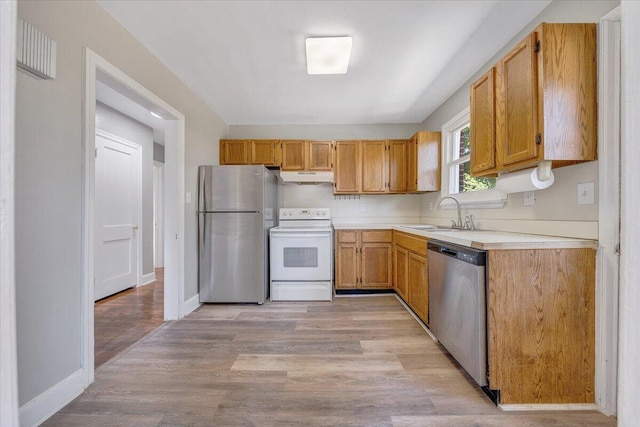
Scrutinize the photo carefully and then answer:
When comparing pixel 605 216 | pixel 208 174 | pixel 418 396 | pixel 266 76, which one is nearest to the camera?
pixel 605 216

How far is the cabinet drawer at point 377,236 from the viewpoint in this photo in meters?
3.56

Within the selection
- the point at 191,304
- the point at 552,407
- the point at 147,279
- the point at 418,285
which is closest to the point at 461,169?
the point at 418,285

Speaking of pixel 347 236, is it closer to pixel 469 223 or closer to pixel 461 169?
pixel 469 223

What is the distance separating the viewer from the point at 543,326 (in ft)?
4.96

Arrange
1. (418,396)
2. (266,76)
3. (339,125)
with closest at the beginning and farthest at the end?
(418,396) → (266,76) → (339,125)

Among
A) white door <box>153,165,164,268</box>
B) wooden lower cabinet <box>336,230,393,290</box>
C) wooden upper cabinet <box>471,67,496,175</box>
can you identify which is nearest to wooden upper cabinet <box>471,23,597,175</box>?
wooden upper cabinet <box>471,67,496,175</box>

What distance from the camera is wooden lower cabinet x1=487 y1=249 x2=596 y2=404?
150cm

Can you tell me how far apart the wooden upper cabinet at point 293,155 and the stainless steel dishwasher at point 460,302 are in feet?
7.75

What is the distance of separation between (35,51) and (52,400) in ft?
5.90

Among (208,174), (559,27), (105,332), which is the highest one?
(559,27)

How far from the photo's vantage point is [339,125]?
423 centimetres

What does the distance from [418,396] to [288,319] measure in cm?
147

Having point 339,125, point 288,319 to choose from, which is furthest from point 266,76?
point 288,319

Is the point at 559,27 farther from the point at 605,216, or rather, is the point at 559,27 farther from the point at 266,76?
the point at 266,76
